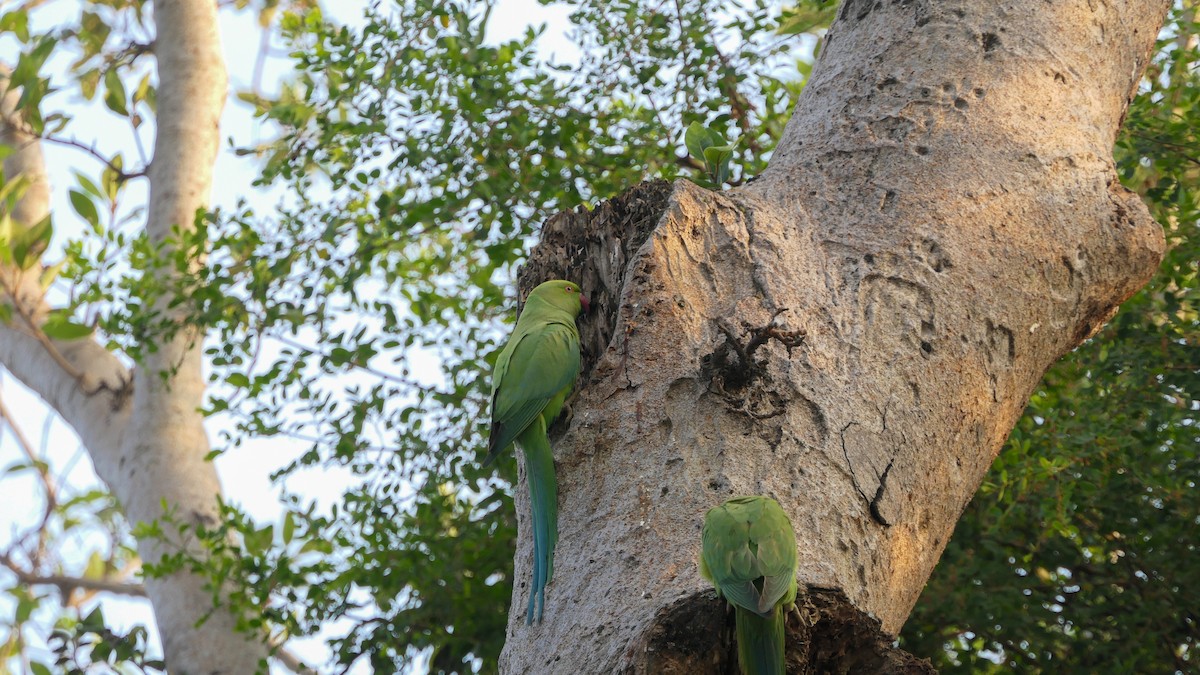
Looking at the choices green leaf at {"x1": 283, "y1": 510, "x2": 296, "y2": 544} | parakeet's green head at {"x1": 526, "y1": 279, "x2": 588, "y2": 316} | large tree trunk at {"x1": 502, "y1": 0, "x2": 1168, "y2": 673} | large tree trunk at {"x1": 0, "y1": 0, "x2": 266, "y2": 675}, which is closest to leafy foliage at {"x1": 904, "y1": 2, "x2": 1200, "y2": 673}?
large tree trunk at {"x1": 502, "y1": 0, "x2": 1168, "y2": 673}

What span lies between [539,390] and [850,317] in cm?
69

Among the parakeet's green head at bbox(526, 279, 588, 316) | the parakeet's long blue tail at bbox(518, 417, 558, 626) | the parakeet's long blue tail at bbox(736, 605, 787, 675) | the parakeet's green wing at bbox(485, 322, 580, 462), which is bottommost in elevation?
the parakeet's long blue tail at bbox(736, 605, 787, 675)

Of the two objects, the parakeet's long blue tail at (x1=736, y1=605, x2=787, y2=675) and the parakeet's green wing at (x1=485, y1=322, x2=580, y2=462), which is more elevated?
the parakeet's green wing at (x1=485, y1=322, x2=580, y2=462)

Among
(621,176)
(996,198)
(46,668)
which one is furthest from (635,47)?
(46,668)

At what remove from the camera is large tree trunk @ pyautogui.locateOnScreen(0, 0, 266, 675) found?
185 inches

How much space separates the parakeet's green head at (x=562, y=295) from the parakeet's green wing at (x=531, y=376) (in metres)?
0.09

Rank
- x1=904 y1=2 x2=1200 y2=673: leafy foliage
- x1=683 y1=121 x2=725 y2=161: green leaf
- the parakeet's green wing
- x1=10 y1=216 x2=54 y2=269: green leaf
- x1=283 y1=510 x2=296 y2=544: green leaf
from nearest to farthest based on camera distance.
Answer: the parakeet's green wing < x1=683 y1=121 x2=725 y2=161: green leaf < x1=904 y1=2 x2=1200 y2=673: leafy foliage < x1=283 y1=510 x2=296 y2=544: green leaf < x1=10 y1=216 x2=54 y2=269: green leaf

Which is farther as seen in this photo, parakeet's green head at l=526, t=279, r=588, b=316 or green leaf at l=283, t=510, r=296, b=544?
green leaf at l=283, t=510, r=296, b=544

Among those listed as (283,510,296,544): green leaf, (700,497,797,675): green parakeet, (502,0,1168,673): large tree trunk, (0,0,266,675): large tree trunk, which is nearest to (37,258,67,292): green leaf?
(0,0,266,675): large tree trunk

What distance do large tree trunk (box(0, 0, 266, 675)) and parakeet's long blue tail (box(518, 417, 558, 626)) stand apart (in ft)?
7.53

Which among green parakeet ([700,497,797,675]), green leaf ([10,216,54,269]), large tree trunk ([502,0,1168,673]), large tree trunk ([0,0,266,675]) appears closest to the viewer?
green parakeet ([700,497,797,675])

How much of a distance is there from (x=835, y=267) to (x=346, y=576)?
238 cm

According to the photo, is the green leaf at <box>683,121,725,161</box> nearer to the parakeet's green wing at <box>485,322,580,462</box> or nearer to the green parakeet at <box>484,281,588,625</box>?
the green parakeet at <box>484,281,588,625</box>

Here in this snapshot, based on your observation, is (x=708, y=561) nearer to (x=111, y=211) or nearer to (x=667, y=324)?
(x=667, y=324)
